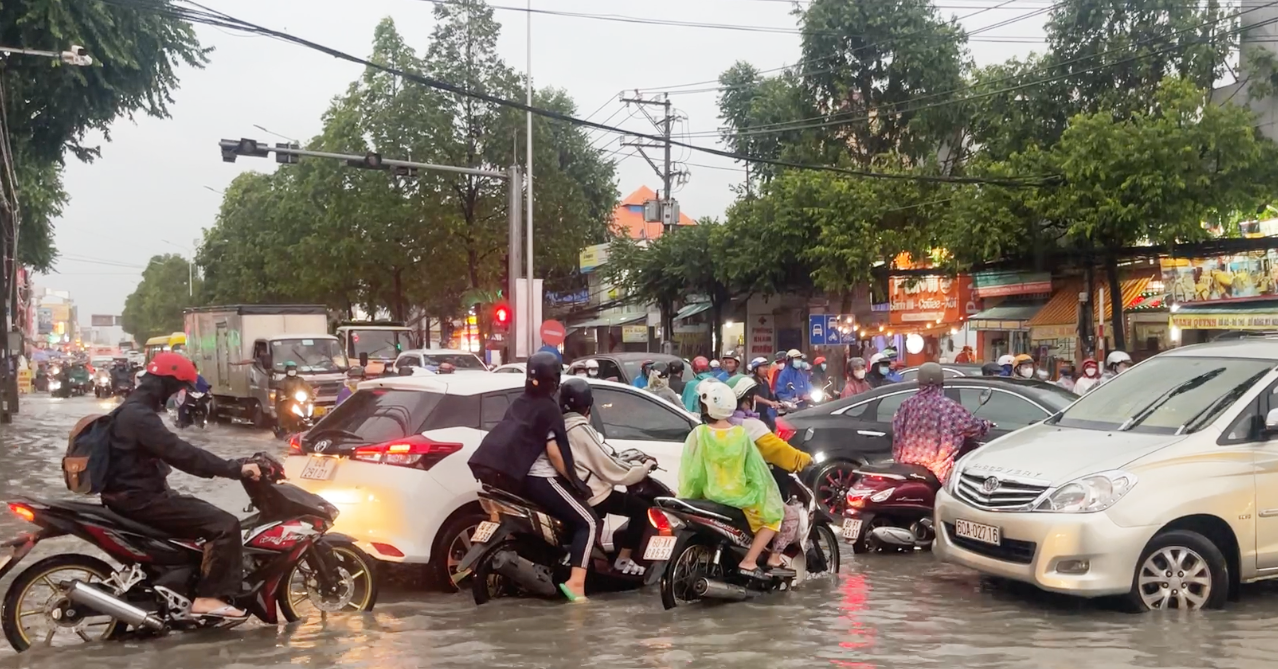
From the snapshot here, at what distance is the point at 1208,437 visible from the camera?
7328 millimetres

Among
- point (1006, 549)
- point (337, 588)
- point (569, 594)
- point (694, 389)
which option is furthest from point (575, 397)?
point (694, 389)

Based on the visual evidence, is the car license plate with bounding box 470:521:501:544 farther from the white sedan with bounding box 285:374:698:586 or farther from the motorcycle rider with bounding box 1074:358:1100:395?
the motorcycle rider with bounding box 1074:358:1100:395

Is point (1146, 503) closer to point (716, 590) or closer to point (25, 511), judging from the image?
point (716, 590)

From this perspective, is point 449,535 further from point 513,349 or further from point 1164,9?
point 1164,9

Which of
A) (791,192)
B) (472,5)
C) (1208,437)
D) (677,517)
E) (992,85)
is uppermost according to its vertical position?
(472,5)

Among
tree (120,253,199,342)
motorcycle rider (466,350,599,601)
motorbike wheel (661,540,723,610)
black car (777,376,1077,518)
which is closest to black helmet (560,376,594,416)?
motorcycle rider (466,350,599,601)

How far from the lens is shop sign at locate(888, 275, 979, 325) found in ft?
106

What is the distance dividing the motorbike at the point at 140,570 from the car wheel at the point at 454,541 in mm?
981

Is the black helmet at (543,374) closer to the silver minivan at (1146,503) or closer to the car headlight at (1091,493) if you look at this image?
the silver minivan at (1146,503)

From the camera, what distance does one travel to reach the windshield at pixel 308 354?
26.1 metres

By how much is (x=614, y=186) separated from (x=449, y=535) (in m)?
45.5

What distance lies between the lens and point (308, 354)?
1045 inches

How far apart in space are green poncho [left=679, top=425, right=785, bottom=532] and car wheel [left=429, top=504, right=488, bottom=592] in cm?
144

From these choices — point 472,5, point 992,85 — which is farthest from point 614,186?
point 992,85
